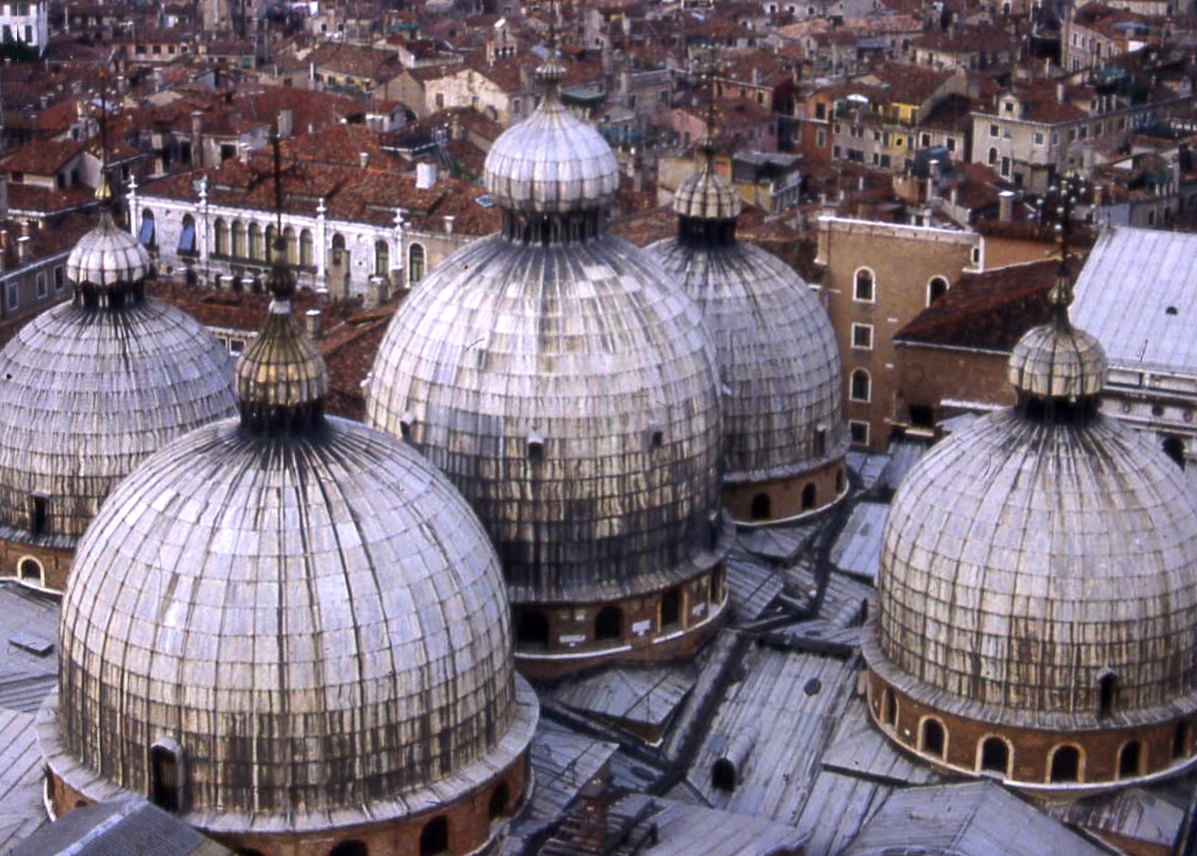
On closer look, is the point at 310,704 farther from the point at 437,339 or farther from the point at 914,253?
the point at 914,253

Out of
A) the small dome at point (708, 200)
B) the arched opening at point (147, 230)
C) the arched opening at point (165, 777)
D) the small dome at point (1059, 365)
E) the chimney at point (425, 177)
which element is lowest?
the arched opening at point (147, 230)

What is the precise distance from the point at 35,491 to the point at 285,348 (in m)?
11.8

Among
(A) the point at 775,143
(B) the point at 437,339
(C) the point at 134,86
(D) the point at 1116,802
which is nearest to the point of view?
(D) the point at 1116,802

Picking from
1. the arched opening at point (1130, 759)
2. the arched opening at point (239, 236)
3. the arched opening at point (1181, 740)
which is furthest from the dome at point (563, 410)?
the arched opening at point (239, 236)

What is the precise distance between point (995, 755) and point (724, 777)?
16.2ft

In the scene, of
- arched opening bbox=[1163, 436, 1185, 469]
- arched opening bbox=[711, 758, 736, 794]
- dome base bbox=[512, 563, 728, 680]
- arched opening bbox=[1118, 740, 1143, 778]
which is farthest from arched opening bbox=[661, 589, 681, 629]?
arched opening bbox=[1163, 436, 1185, 469]

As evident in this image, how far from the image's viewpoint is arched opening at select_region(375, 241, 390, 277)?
77688 millimetres

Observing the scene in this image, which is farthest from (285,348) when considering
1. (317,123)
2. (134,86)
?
(134,86)

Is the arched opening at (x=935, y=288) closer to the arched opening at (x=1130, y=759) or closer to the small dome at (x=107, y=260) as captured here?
the small dome at (x=107, y=260)

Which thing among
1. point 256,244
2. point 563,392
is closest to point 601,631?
point 563,392

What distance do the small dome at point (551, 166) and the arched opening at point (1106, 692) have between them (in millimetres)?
11870

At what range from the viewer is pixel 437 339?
41125 mm

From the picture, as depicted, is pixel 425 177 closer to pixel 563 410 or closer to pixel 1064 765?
pixel 563 410

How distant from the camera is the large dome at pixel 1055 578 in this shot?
123ft
